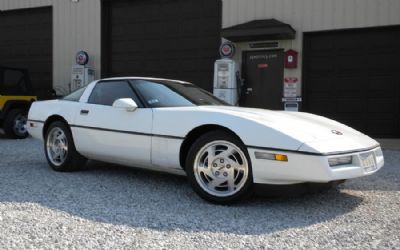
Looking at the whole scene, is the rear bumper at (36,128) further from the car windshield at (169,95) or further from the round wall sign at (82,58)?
the round wall sign at (82,58)

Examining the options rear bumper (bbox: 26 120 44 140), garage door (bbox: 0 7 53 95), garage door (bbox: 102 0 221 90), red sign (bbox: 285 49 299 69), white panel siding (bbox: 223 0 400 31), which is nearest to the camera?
rear bumper (bbox: 26 120 44 140)

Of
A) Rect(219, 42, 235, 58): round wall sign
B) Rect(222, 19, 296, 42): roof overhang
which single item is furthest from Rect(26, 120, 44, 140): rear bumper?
Rect(219, 42, 235, 58): round wall sign

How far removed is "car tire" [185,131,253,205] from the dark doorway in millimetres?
7116

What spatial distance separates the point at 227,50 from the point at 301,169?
308 inches

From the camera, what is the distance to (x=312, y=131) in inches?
153

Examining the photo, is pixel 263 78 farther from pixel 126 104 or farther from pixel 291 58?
pixel 126 104

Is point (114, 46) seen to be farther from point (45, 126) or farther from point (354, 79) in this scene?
point (45, 126)


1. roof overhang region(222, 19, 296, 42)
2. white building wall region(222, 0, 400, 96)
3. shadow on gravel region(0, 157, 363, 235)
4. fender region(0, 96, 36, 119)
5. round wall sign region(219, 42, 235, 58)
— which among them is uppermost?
white building wall region(222, 0, 400, 96)

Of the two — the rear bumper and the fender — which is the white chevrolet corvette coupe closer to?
the rear bumper

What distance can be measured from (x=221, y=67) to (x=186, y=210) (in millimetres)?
7287

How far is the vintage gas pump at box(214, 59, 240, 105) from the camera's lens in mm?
10766

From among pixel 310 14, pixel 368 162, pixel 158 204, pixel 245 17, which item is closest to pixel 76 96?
pixel 158 204

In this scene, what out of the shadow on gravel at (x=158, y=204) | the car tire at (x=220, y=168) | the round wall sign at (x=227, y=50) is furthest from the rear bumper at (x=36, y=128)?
the round wall sign at (x=227, y=50)

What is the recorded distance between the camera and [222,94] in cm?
1090
